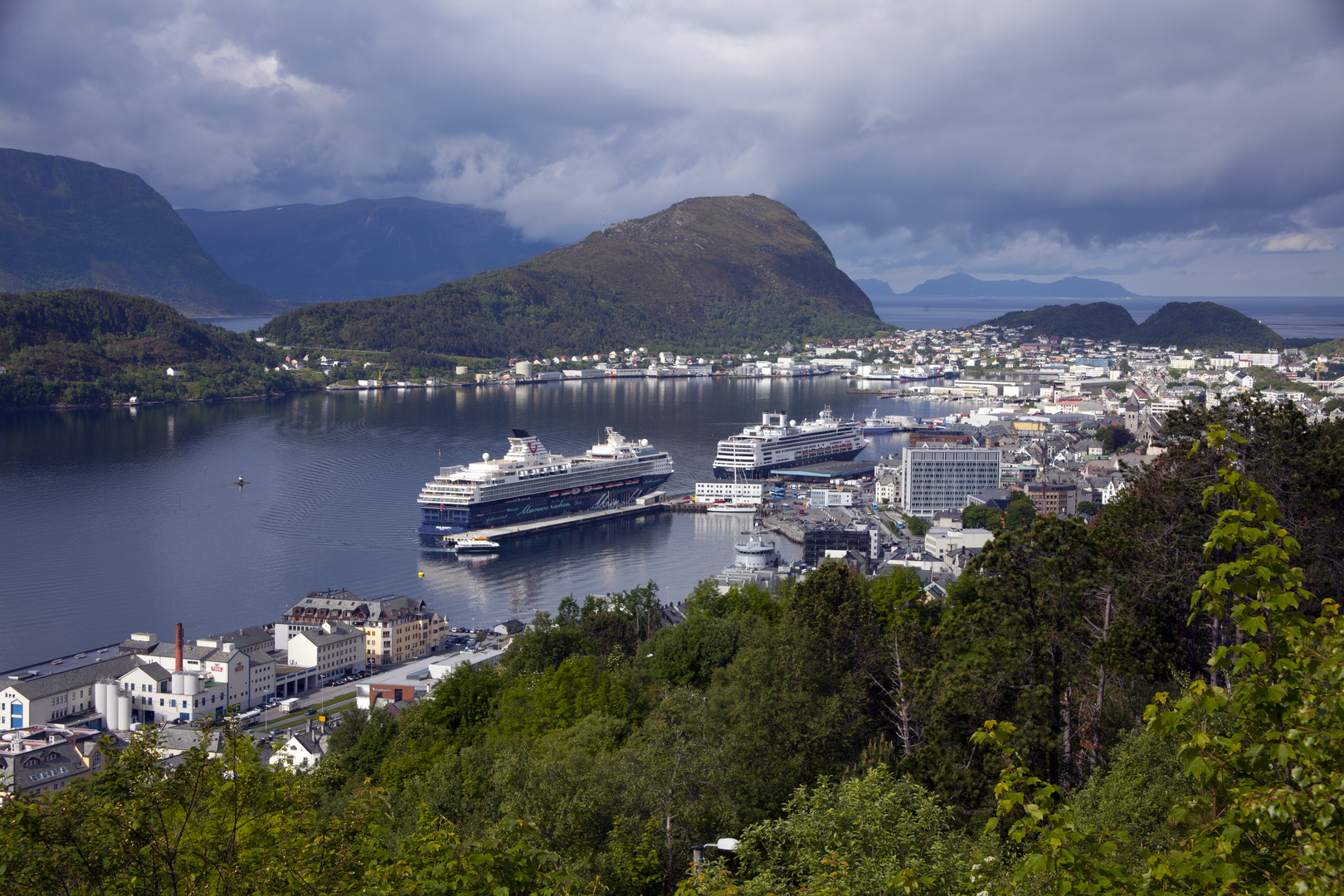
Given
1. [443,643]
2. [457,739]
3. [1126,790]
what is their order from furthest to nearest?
[443,643], [457,739], [1126,790]

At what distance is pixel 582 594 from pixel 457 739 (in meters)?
7.69

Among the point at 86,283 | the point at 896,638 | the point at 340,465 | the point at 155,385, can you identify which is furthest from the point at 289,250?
the point at 896,638

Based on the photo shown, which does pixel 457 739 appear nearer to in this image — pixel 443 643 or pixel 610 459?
pixel 443 643

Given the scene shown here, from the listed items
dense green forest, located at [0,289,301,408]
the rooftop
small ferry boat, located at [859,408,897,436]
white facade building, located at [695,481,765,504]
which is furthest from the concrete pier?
dense green forest, located at [0,289,301,408]

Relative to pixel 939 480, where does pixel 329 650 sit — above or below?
below

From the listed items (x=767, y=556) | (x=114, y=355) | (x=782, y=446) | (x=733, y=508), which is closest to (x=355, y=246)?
(x=114, y=355)

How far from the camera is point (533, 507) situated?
2273 centimetres

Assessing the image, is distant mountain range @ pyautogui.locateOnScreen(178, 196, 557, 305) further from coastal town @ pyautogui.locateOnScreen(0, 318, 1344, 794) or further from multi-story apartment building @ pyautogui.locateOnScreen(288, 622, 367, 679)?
multi-story apartment building @ pyautogui.locateOnScreen(288, 622, 367, 679)

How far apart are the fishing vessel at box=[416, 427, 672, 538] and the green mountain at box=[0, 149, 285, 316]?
89619 mm

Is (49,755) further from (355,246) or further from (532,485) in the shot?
(355,246)

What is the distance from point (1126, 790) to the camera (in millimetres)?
3844

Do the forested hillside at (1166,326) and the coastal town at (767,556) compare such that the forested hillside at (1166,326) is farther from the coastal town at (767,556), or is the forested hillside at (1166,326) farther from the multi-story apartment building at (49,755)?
the multi-story apartment building at (49,755)

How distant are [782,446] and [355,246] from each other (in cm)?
16006

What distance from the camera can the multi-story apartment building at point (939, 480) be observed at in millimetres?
23484
